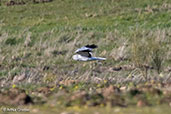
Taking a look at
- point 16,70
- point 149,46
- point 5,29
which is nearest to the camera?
point 149,46

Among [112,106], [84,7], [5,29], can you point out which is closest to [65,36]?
[5,29]

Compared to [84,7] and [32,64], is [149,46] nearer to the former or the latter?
[32,64]

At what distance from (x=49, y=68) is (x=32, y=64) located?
1076mm

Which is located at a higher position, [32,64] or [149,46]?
[149,46]

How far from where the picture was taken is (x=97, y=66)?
14.6 metres

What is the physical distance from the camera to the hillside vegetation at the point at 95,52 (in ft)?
27.1

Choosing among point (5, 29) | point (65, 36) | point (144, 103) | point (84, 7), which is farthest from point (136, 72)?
point (84, 7)

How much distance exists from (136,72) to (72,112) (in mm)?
5189

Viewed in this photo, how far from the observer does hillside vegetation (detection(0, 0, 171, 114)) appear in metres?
8.27

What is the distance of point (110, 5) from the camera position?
29.8m

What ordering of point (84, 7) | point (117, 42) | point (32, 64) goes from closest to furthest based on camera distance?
point (32, 64) → point (117, 42) → point (84, 7)

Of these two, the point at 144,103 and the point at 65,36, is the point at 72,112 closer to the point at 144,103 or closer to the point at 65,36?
the point at 144,103

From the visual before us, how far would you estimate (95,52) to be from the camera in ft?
55.4

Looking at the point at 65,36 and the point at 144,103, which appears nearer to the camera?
the point at 144,103
